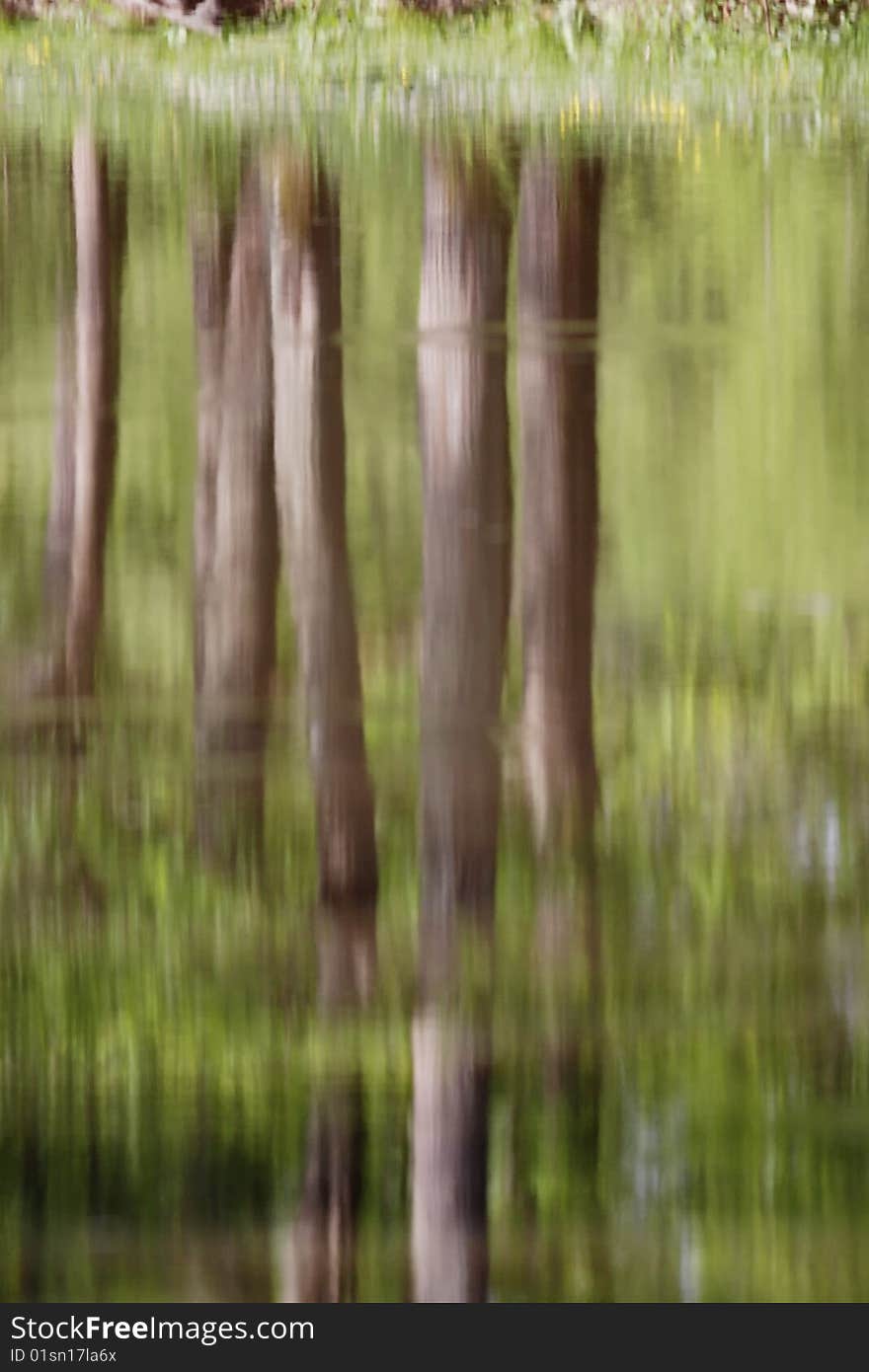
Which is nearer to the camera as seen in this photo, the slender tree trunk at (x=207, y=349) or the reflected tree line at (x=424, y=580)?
the reflected tree line at (x=424, y=580)

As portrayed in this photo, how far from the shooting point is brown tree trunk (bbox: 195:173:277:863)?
7.23m

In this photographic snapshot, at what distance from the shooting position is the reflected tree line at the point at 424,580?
548 centimetres

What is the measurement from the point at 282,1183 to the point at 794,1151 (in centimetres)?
109

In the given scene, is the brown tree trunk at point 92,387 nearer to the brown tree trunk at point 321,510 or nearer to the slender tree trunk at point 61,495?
the slender tree trunk at point 61,495

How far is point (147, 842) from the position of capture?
6.86 metres

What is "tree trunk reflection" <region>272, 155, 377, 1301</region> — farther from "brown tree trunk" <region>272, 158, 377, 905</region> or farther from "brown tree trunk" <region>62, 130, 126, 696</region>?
"brown tree trunk" <region>62, 130, 126, 696</region>

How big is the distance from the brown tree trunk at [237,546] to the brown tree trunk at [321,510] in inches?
5.8

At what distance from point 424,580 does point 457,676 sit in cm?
83

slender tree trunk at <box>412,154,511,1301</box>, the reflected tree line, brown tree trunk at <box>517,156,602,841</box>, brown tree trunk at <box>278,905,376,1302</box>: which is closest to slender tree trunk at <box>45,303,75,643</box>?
the reflected tree line

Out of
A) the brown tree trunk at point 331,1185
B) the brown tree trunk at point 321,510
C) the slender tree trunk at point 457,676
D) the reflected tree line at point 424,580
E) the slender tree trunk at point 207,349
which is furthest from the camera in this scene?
the slender tree trunk at point 207,349

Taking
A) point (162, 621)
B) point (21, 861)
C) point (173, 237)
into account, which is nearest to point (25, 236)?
point (173, 237)

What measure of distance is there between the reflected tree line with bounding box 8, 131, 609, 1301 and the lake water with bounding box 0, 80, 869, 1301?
0.07ft

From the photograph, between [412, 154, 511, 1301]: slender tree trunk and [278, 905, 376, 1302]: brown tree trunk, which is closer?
[278, 905, 376, 1302]: brown tree trunk

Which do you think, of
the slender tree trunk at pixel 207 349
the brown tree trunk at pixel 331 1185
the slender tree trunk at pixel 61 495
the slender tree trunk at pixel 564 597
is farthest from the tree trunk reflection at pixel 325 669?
the slender tree trunk at pixel 61 495
